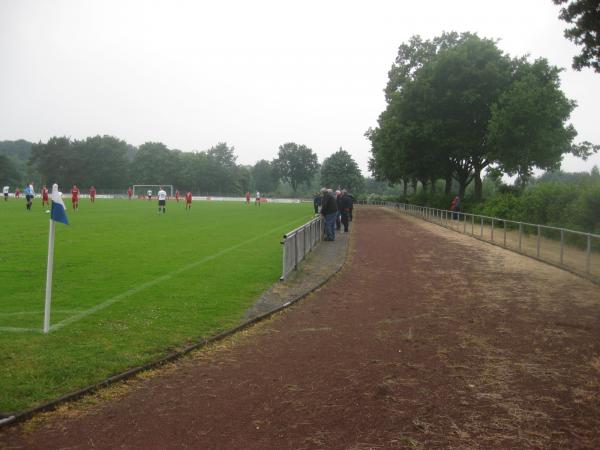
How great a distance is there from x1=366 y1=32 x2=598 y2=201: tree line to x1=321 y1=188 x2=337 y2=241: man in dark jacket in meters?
17.7

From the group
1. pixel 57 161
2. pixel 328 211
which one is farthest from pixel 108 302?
pixel 57 161

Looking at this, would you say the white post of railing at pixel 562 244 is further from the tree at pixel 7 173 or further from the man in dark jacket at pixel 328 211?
the tree at pixel 7 173

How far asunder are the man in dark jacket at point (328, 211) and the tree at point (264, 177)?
444 feet

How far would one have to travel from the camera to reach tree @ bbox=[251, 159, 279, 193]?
157 meters

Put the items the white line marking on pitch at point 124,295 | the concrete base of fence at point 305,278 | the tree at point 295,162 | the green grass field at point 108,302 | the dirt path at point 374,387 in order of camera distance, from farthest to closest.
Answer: the tree at point 295,162 → the concrete base of fence at point 305,278 → the white line marking on pitch at point 124,295 → the green grass field at point 108,302 → the dirt path at point 374,387

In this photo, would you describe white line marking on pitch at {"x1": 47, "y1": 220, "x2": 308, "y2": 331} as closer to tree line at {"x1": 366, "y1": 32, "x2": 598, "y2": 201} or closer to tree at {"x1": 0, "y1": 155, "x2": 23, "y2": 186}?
tree line at {"x1": 366, "y1": 32, "x2": 598, "y2": 201}

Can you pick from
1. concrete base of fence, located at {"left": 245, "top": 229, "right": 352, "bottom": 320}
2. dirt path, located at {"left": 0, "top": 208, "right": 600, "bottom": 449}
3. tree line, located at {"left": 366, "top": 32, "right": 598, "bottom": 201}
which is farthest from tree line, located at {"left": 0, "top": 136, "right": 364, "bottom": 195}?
dirt path, located at {"left": 0, "top": 208, "right": 600, "bottom": 449}

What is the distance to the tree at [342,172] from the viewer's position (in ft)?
396

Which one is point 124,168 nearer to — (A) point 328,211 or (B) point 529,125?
(B) point 529,125

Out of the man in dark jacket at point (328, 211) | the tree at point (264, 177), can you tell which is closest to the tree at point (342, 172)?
the tree at point (264, 177)

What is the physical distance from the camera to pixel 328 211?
19.0 metres

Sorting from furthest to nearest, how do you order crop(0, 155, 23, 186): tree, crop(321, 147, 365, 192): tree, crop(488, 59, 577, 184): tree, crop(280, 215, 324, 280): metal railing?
crop(321, 147, 365, 192): tree, crop(0, 155, 23, 186): tree, crop(488, 59, 577, 184): tree, crop(280, 215, 324, 280): metal railing

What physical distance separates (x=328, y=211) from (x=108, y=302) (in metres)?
11.5

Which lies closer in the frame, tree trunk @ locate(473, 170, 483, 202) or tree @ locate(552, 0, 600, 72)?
tree @ locate(552, 0, 600, 72)
